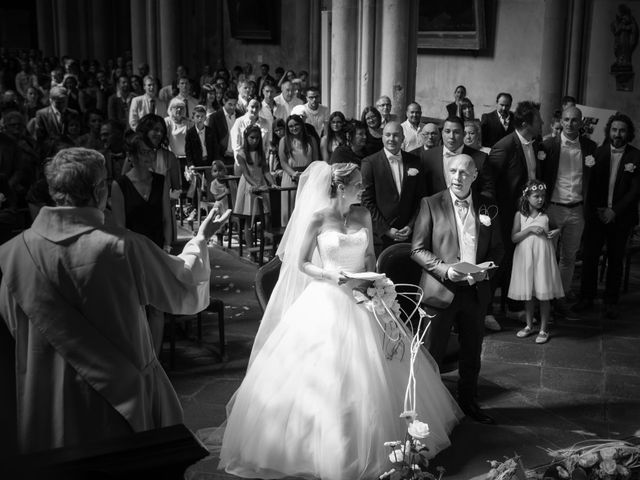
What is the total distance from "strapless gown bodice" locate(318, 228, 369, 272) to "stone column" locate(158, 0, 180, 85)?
49.6 ft

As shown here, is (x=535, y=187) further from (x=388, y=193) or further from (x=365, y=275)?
(x=365, y=275)

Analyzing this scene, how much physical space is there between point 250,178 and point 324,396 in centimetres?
507

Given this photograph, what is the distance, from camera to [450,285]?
17.1 feet

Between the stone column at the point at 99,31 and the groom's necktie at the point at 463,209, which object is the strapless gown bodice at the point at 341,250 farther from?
the stone column at the point at 99,31

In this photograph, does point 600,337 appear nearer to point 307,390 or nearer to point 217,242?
point 307,390

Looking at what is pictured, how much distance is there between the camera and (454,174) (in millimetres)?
5250

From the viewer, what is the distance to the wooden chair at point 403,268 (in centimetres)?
563

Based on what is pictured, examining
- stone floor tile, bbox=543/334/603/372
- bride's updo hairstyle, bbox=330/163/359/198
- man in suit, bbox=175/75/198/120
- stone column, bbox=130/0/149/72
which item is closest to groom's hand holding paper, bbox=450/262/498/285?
bride's updo hairstyle, bbox=330/163/359/198

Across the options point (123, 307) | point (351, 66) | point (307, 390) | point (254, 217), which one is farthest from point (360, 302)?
point (351, 66)

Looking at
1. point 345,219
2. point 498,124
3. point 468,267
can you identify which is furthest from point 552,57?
point 345,219

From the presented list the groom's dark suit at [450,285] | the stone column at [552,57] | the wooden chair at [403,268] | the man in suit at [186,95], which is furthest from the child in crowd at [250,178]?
the stone column at [552,57]

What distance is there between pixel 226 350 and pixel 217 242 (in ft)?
11.8

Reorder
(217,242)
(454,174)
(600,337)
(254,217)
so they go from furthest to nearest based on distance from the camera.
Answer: (217,242), (254,217), (600,337), (454,174)

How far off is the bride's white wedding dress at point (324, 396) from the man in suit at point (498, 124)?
616 cm
